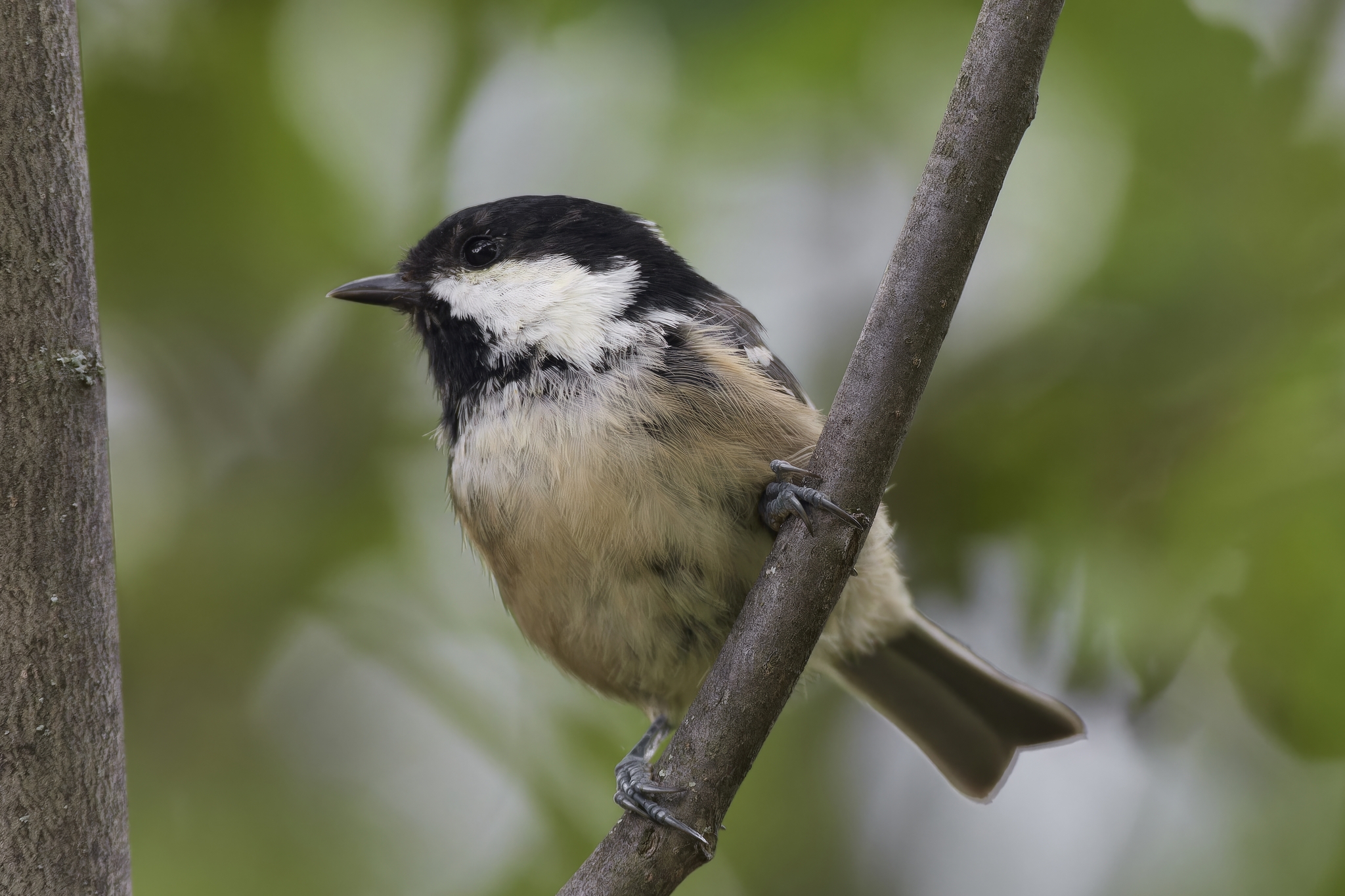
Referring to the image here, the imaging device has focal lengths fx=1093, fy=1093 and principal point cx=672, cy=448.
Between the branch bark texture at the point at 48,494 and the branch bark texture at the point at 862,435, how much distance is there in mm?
643

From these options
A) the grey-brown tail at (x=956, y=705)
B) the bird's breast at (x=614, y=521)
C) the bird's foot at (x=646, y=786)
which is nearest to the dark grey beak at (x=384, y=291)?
the bird's breast at (x=614, y=521)

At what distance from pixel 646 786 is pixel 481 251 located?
1219 mm

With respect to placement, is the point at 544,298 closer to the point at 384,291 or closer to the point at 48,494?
the point at 384,291

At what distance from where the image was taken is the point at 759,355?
2.13 m

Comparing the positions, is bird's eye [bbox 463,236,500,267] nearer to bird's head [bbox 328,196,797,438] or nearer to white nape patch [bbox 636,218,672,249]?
bird's head [bbox 328,196,797,438]

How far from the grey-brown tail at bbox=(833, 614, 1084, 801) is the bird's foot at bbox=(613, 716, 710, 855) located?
535 mm

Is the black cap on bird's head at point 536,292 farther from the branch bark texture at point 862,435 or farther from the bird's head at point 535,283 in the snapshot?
the branch bark texture at point 862,435

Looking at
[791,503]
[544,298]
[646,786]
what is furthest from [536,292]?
[646,786]

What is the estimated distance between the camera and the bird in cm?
184

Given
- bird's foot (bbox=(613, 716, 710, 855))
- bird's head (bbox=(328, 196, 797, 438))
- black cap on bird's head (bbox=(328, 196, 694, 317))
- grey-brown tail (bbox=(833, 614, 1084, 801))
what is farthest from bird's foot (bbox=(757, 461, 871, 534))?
grey-brown tail (bbox=(833, 614, 1084, 801))

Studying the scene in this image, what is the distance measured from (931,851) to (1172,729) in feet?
2.12

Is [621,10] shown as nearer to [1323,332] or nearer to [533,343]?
[533,343]

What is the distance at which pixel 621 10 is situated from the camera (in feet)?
7.59

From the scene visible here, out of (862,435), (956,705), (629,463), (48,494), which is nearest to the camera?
(48,494)
